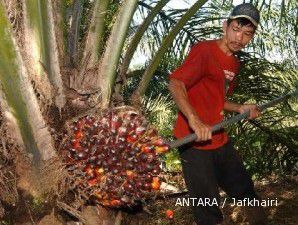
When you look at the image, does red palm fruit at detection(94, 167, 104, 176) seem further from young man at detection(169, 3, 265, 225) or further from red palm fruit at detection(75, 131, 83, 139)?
young man at detection(169, 3, 265, 225)

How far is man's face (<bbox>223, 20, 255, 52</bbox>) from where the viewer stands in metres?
2.26

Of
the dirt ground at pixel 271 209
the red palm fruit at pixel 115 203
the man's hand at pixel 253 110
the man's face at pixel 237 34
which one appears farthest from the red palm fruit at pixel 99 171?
the dirt ground at pixel 271 209

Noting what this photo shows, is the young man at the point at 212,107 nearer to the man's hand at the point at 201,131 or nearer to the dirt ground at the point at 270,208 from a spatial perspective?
the man's hand at the point at 201,131

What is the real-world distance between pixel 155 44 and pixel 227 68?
177 cm

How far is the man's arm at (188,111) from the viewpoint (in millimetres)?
2023

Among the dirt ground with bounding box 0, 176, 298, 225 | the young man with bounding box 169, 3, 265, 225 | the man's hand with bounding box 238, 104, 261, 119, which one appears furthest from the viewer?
the dirt ground with bounding box 0, 176, 298, 225

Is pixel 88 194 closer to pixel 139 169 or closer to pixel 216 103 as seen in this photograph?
pixel 139 169

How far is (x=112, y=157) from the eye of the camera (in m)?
1.74

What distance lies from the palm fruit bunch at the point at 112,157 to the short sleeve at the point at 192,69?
16.5 inches

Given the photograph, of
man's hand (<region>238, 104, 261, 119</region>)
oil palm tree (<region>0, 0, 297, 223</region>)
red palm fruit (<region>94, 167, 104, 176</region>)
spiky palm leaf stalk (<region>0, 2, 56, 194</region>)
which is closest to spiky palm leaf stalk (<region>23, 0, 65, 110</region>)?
oil palm tree (<region>0, 0, 297, 223</region>)

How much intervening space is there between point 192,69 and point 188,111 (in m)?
0.22

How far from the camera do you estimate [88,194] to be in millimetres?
1822

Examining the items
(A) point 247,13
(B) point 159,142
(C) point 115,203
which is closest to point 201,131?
(B) point 159,142

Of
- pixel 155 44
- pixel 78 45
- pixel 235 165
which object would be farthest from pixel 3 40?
pixel 155 44
